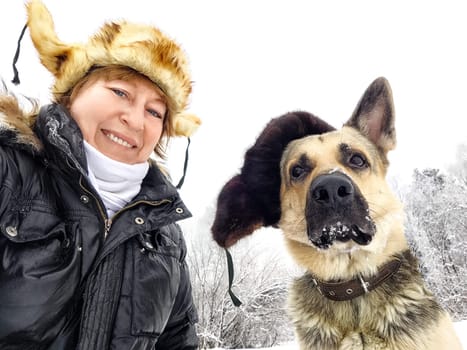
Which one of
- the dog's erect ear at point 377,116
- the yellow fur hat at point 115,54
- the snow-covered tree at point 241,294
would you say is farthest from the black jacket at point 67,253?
the snow-covered tree at point 241,294

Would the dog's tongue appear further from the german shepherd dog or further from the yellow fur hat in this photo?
the yellow fur hat

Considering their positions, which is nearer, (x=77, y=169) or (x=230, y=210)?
(x=77, y=169)

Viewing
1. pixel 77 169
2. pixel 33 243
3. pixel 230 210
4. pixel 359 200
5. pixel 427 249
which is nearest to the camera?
pixel 33 243

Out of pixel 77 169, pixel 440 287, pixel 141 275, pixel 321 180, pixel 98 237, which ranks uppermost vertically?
pixel 321 180

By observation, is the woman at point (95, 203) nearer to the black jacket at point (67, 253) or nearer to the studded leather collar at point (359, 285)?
the black jacket at point (67, 253)

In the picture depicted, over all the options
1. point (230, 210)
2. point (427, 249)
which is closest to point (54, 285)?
point (230, 210)

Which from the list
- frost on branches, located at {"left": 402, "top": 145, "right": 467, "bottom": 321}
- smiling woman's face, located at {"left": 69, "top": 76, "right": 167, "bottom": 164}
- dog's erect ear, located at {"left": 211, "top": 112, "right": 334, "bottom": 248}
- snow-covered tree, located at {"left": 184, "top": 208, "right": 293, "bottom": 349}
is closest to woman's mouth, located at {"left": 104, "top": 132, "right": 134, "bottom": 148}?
smiling woman's face, located at {"left": 69, "top": 76, "right": 167, "bottom": 164}

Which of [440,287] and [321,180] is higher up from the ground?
[321,180]

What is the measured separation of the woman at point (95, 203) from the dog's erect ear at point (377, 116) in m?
1.33

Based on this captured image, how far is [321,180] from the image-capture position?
7.73ft

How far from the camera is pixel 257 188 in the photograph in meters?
2.99

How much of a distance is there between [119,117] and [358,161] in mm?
1631

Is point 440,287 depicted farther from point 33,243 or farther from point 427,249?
point 33,243

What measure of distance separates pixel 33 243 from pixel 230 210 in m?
1.45
